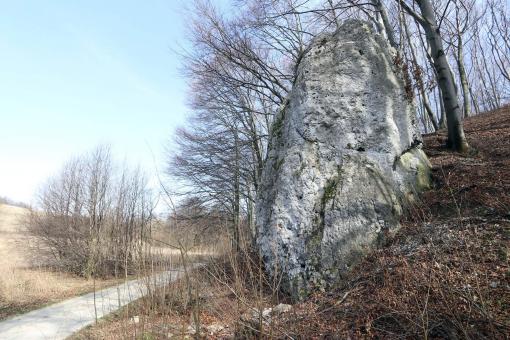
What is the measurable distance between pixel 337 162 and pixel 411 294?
3.03 m

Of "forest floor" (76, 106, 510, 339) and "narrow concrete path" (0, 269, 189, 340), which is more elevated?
"forest floor" (76, 106, 510, 339)

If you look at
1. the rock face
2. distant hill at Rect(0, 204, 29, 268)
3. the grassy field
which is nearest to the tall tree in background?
the rock face

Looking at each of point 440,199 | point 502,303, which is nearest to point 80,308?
point 440,199

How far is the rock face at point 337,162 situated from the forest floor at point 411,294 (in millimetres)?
375

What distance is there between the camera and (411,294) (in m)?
3.43

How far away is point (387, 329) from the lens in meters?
3.28

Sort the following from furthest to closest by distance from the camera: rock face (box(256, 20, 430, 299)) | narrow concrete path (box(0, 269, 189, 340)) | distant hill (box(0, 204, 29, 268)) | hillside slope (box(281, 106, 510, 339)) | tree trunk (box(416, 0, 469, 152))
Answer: distant hill (box(0, 204, 29, 268)) → tree trunk (box(416, 0, 469, 152)) → narrow concrete path (box(0, 269, 189, 340)) → rock face (box(256, 20, 430, 299)) → hillside slope (box(281, 106, 510, 339))

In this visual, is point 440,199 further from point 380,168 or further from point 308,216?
point 308,216

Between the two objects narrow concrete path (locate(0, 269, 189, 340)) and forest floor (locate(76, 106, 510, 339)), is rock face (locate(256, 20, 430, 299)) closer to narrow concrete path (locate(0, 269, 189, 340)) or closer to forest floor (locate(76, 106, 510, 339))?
forest floor (locate(76, 106, 510, 339))

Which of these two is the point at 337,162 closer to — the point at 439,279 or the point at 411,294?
the point at 439,279

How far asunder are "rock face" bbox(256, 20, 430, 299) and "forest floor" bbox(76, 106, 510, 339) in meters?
0.38

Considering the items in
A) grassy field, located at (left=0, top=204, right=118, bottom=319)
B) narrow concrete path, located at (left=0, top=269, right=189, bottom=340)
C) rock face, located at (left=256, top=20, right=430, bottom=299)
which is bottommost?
narrow concrete path, located at (left=0, top=269, right=189, bottom=340)

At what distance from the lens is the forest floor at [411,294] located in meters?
2.93

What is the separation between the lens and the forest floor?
293cm
